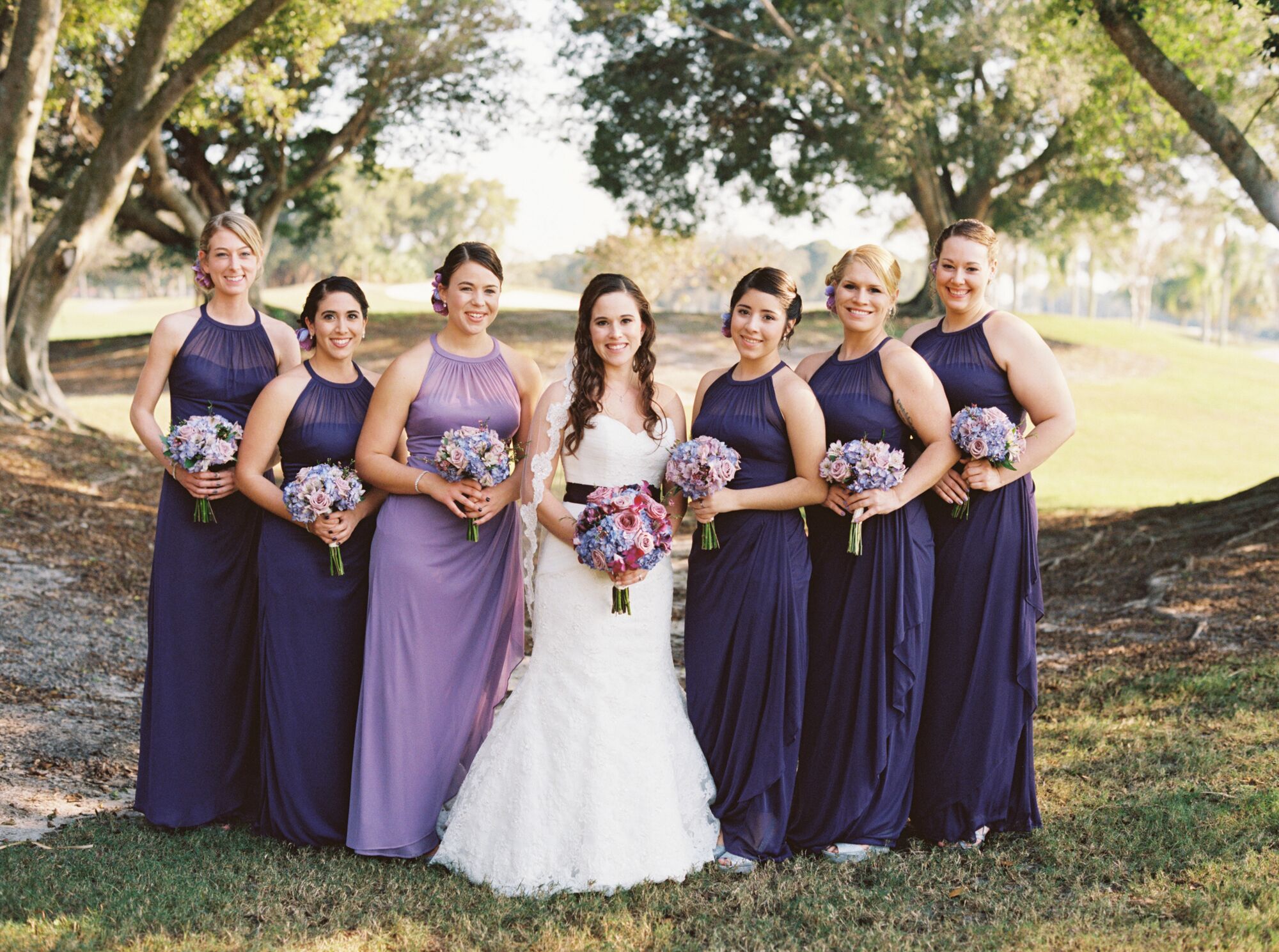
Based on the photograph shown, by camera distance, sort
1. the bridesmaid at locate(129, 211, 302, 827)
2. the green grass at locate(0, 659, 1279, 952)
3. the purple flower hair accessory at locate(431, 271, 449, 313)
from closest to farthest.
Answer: the green grass at locate(0, 659, 1279, 952) < the purple flower hair accessory at locate(431, 271, 449, 313) < the bridesmaid at locate(129, 211, 302, 827)

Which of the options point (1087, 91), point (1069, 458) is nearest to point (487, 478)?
point (1069, 458)

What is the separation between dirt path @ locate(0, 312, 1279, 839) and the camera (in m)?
6.33

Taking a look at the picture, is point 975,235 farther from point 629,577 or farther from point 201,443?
point 201,443

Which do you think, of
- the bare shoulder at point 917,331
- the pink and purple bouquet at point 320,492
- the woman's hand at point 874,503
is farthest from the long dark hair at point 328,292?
the bare shoulder at point 917,331

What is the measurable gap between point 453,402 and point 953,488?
2269 millimetres

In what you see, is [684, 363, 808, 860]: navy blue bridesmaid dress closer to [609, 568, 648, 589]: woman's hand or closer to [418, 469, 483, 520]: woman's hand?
[609, 568, 648, 589]: woman's hand

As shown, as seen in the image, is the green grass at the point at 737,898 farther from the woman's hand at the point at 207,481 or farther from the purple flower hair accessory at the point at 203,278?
the purple flower hair accessory at the point at 203,278

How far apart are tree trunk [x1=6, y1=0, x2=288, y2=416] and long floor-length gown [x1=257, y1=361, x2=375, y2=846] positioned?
1077 cm

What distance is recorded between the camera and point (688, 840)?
15.7 feet

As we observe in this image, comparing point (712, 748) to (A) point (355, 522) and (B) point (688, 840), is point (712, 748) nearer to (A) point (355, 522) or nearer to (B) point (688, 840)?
(B) point (688, 840)

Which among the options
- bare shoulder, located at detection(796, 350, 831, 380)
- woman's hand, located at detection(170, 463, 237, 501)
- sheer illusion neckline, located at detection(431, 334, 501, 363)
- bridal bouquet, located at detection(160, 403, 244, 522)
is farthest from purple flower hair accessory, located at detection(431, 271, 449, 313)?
bare shoulder, located at detection(796, 350, 831, 380)

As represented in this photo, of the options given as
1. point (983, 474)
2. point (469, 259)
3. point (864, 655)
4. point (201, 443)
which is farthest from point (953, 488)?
point (201, 443)

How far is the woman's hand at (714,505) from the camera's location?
4754mm

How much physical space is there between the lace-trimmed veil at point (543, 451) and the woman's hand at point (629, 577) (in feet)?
1.69
